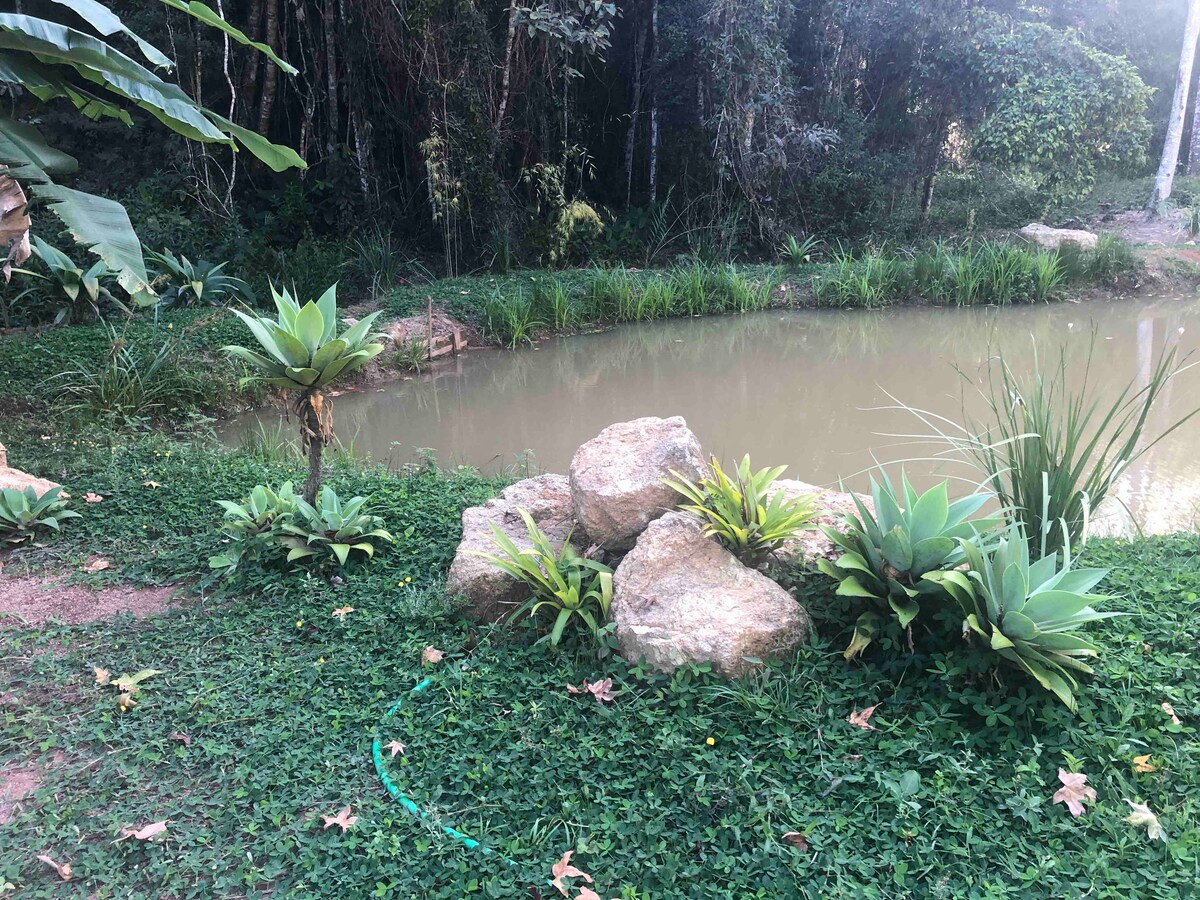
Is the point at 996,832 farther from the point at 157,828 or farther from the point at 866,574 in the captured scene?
the point at 157,828

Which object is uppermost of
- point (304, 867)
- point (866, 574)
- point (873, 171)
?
point (873, 171)

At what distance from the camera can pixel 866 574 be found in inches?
93.9

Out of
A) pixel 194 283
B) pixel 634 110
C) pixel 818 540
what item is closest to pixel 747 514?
pixel 818 540

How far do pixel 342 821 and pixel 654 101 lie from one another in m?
10.7

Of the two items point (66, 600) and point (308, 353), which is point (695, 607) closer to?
point (308, 353)

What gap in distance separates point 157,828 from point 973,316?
8.74 metres

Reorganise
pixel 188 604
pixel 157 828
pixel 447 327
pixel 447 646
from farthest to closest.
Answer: pixel 447 327, pixel 188 604, pixel 447 646, pixel 157 828

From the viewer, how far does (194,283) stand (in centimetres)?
706

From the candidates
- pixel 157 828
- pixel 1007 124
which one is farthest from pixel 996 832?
pixel 1007 124

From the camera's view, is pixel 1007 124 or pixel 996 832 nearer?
pixel 996 832

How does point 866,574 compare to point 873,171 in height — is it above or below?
below

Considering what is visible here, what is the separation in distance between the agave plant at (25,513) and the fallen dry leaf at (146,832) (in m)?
1.92

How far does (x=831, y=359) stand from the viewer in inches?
299

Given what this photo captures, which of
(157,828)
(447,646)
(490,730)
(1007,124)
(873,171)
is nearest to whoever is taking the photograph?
(157,828)
